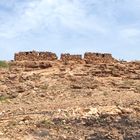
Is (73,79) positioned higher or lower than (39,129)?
higher

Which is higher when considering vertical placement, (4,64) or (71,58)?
(71,58)

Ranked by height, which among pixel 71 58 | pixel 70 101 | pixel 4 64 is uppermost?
pixel 71 58

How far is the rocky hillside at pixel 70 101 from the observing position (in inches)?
516

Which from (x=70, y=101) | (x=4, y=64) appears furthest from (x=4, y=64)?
(x=70, y=101)

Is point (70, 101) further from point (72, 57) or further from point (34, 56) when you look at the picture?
point (34, 56)

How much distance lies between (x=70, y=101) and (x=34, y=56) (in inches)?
158

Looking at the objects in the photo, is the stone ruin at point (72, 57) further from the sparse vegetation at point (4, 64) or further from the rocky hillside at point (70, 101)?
the sparse vegetation at point (4, 64)

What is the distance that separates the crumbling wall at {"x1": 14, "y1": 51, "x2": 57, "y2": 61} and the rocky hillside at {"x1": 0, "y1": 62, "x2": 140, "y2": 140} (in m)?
0.35

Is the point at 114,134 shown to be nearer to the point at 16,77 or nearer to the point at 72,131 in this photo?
the point at 72,131

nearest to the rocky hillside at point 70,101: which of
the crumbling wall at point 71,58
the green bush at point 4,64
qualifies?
the crumbling wall at point 71,58

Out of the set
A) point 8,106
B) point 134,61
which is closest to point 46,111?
point 8,106

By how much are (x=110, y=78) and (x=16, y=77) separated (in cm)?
306

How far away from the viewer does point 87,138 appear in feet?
42.1

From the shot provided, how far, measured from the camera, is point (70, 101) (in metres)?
15.5
